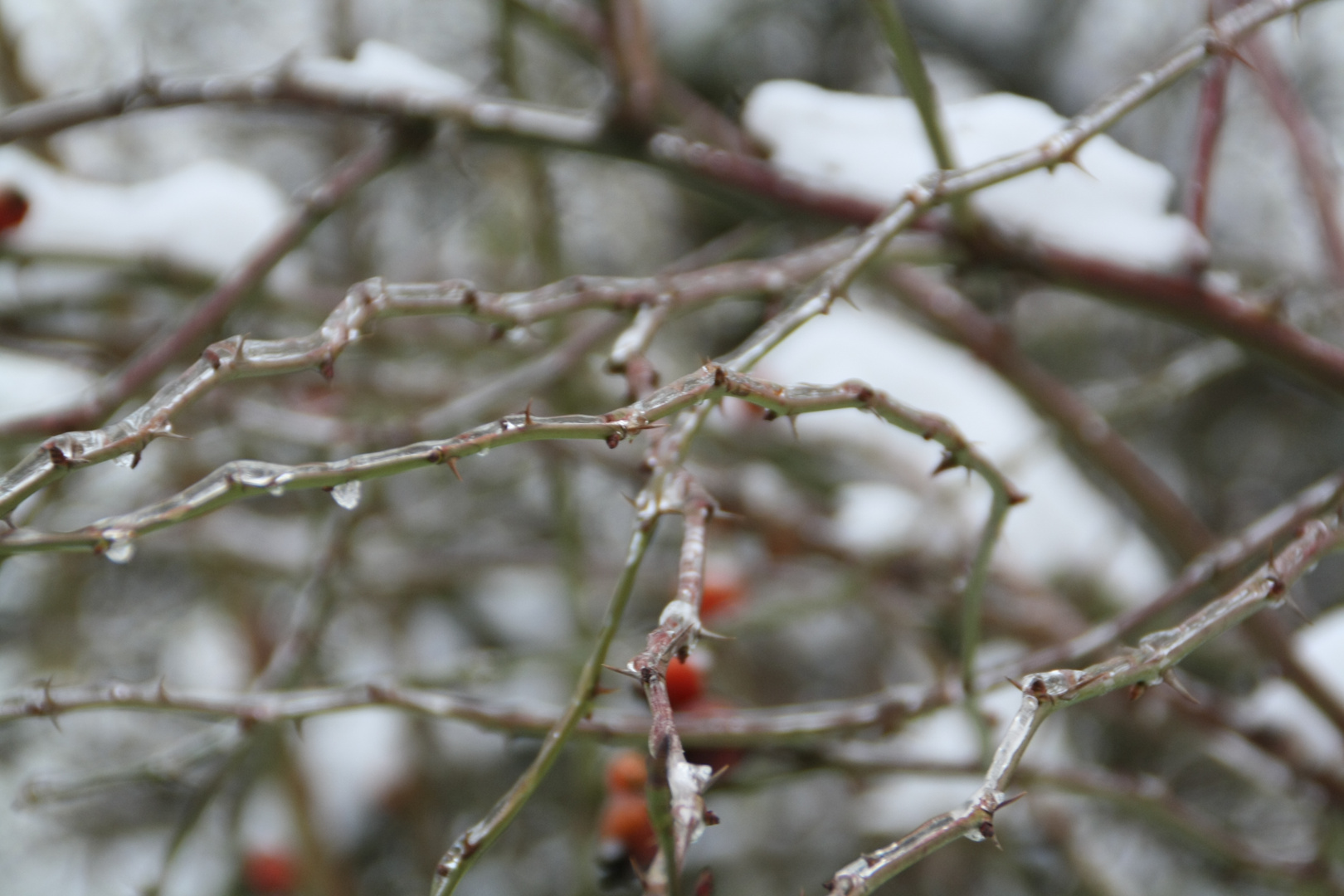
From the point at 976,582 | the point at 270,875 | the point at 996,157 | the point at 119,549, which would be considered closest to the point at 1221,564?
the point at 976,582

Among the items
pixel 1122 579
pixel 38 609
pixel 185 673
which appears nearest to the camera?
pixel 1122 579

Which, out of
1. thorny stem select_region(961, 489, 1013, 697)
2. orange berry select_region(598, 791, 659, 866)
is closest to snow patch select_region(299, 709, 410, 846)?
orange berry select_region(598, 791, 659, 866)

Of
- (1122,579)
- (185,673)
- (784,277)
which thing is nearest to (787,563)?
(1122,579)

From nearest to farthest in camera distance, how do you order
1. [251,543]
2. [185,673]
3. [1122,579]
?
[1122,579], [251,543], [185,673]

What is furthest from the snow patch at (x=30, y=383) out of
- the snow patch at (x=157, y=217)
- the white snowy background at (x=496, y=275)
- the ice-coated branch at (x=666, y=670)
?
the ice-coated branch at (x=666, y=670)

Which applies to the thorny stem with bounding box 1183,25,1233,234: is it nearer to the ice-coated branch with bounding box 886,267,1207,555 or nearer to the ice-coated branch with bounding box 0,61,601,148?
the ice-coated branch with bounding box 886,267,1207,555

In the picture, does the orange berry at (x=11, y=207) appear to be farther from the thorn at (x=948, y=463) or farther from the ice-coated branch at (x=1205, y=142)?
the ice-coated branch at (x=1205, y=142)

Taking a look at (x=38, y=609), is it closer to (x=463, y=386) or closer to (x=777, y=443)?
(x=463, y=386)
